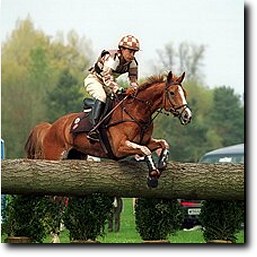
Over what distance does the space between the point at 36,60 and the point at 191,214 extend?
21.9 m

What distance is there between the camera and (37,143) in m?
8.34

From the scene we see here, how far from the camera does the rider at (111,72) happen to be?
7121 millimetres

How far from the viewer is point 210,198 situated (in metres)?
7.29

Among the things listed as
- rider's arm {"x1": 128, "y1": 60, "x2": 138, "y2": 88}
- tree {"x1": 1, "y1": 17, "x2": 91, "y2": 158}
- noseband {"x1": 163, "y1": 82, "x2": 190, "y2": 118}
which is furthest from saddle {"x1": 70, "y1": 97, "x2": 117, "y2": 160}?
tree {"x1": 1, "y1": 17, "x2": 91, "y2": 158}

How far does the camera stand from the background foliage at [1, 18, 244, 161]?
2916cm

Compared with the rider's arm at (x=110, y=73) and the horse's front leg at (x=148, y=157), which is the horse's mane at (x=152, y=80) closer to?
the rider's arm at (x=110, y=73)

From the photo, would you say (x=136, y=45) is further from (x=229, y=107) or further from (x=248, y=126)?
(x=229, y=107)

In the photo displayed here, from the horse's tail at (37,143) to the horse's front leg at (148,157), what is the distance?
4.90 ft

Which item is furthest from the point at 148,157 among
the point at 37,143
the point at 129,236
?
the point at 129,236

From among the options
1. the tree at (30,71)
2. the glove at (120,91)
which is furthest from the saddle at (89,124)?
the tree at (30,71)

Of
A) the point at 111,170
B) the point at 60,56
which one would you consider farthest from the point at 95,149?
the point at 60,56

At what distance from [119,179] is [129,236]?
10.2ft

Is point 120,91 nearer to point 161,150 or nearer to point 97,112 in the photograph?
point 97,112

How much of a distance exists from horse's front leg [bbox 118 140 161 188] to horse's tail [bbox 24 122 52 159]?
4.90 feet
